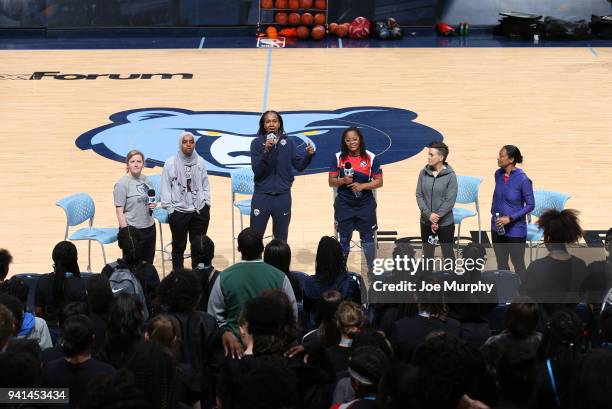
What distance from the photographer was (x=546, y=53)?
2120cm

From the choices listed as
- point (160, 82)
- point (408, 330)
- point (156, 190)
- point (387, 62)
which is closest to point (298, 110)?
point (160, 82)

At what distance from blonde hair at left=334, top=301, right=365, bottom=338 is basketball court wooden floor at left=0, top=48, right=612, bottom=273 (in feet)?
16.3

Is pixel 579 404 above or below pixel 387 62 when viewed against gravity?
below

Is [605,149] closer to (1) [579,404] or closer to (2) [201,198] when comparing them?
(2) [201,198]

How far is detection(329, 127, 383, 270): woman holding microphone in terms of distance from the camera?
8.98 metres

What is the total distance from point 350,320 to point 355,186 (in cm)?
391

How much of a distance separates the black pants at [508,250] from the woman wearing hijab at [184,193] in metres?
2.85

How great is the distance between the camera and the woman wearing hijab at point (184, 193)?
8.93 metres

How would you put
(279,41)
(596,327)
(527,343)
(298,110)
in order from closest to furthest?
(527,343) → (596,327) → (298,110) → (279,41)

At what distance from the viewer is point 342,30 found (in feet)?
76.9

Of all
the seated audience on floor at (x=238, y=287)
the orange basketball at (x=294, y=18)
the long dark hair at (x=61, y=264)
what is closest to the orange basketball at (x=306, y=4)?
the orange basketball at (x=294, y=18)

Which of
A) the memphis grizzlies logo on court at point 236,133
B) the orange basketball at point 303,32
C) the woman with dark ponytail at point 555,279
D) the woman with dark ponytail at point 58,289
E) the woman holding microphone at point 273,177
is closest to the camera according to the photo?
the woman with dark ponytail at point 555,279

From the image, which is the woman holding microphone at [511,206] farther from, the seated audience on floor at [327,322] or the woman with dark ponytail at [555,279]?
the seated audience on floor at [327,322]

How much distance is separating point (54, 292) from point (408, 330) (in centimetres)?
273
